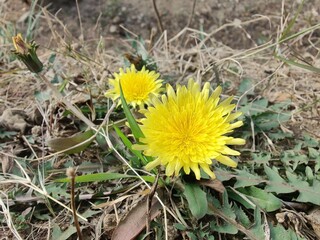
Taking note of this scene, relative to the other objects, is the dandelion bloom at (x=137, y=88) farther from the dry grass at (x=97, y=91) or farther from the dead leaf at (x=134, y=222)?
the dead leaf at (x=134, y=222)

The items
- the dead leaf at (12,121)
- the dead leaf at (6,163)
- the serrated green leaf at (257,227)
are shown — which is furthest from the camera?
the dead leaf at (12,121)

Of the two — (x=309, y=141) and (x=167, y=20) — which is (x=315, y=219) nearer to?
(x=309, y=141)

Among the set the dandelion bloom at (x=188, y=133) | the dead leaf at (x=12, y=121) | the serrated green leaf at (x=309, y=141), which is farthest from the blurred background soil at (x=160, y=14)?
the dandelion bloom at (x=188, y=133)

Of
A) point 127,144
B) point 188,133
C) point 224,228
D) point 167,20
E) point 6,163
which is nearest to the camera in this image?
point 188,133

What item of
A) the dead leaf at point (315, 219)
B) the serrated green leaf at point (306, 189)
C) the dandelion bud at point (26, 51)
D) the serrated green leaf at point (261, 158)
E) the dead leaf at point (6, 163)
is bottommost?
the dead leaf at point (315, 219)

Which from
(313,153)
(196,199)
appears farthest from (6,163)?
(313,153)

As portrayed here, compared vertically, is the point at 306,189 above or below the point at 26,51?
below

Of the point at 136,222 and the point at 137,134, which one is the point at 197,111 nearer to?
the point at 137,134
